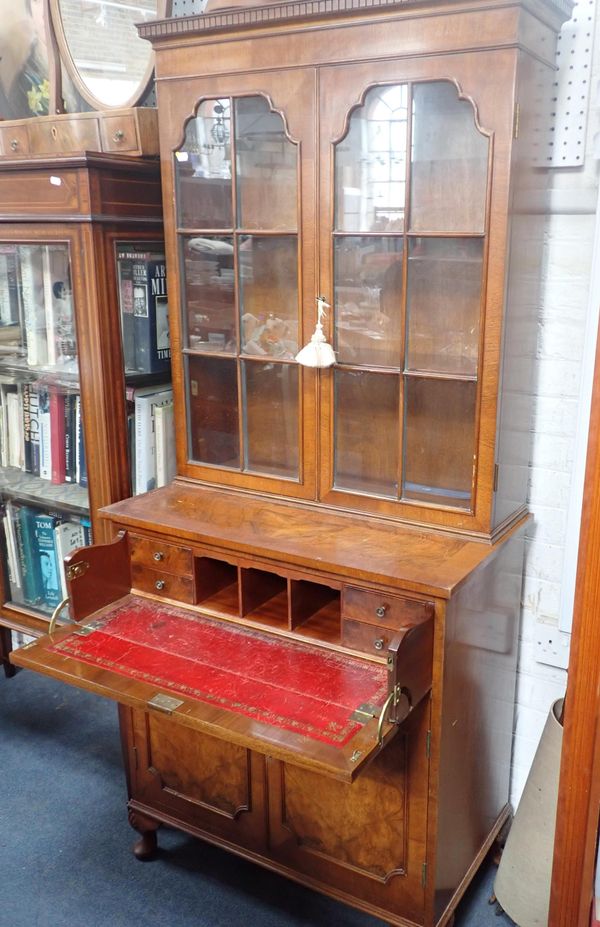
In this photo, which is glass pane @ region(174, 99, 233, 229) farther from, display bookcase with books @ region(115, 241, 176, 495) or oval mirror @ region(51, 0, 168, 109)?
oval mirror @ region(51, 0, 168, 109)

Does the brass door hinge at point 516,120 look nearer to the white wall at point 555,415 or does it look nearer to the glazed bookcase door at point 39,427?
the white wall at point 555,415

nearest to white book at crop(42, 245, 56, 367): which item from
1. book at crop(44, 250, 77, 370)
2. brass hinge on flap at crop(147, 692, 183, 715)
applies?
book at crop(44, 250, 77, 370)

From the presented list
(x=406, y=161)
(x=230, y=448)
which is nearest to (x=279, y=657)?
(x=230, y=448)

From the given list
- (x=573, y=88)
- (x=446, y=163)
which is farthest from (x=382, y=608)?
(x=573, y=88)

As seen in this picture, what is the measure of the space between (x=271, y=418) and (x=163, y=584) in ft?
1.43

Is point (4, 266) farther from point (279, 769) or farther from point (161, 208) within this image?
point (279, 769)

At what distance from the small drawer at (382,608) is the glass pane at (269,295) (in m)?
0.55

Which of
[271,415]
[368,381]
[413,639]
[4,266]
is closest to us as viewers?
[413,639]

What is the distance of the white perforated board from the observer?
5.24 feet

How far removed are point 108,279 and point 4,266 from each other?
1.61 feet

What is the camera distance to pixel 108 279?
1939 millimetres

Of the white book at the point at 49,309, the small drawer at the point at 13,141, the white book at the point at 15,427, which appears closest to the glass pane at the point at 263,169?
the white book at the point at 49,309

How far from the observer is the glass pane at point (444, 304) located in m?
1.55

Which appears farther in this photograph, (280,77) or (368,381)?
(368,381)
